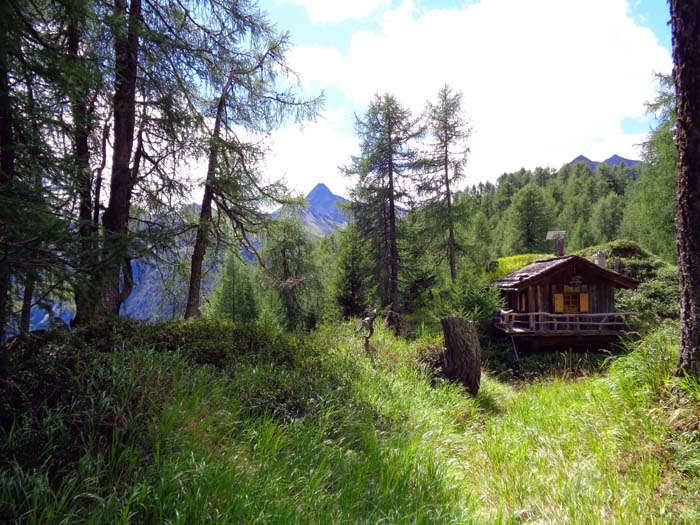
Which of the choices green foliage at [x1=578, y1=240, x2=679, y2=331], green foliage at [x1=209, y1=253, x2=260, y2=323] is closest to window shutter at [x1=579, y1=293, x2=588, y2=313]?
green foliage at [x1=578, y1=240, x2=679, y2=331]

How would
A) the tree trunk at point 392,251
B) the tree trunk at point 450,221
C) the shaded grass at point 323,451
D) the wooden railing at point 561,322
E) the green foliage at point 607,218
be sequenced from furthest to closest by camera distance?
the green foliage at point 607,218 < the tree trunk at point 450,221 < the tree trunk at point 392,251 < the wooden railing at point 561,322 < the shaded grass at point 323,451

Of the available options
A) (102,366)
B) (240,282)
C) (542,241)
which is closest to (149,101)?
(102,366)

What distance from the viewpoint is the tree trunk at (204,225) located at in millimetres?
9234

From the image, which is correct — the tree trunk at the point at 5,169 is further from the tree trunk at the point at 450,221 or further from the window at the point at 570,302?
the tree trunk at the point at 450,221

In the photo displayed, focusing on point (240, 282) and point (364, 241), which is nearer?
point (364, 241)

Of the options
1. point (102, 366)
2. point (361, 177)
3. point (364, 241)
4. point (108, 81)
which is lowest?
point (102, 366)

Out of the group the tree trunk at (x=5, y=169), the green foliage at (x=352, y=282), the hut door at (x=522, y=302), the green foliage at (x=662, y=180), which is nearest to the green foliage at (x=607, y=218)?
the green foliage at (x=662, y=180)

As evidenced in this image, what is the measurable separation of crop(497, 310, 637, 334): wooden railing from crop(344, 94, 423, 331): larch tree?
Result: 18.3 ft

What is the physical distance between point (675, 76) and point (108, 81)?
8.97 metres

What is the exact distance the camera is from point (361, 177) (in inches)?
763

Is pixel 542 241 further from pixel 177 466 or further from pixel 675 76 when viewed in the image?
pixel 177 466

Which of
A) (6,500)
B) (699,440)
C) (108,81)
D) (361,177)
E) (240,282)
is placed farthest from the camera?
(240,282)

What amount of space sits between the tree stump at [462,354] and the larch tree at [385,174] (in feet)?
31.0

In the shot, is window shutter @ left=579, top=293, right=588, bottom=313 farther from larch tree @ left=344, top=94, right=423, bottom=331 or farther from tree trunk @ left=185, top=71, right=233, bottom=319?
tree trunk @ left=185, top=71, right=233, bottom=319
